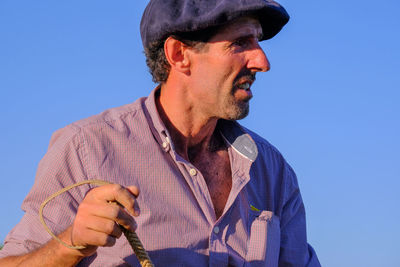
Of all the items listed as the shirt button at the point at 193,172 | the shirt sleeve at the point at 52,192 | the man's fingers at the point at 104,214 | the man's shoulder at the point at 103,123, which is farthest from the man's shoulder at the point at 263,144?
the man's fingers at the point at 104,214

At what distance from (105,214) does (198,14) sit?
1830 millimetres

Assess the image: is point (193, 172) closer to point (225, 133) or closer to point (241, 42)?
point (225, 133)

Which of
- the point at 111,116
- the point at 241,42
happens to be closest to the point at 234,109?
the point at 241,42

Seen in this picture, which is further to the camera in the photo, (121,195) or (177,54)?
(177,54)

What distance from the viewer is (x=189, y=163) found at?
13.2 ft

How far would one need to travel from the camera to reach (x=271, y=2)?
14.5 ft

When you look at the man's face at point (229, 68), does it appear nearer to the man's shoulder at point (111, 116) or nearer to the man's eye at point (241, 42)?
the man's eye at point (241, 42)

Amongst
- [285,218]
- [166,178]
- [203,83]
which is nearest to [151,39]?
[203,83]

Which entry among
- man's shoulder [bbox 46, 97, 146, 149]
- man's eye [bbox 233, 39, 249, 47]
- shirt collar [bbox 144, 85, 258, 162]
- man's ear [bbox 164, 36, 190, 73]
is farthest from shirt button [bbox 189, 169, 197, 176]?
man's eye [bbox 233, 39, 249, 47]

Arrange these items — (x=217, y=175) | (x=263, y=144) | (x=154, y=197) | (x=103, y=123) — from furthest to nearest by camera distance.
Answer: (x=263, y=144) → (x=217, y=175) → (x=103, y=123) → (x=154, y=197)

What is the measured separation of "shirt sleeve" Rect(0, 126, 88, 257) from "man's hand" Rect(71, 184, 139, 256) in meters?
0.72

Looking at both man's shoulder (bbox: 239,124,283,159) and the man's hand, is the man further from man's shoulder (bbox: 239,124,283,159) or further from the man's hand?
the man's hand

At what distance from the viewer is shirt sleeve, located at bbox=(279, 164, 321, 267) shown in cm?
447

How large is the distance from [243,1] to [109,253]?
1754 millimetres
